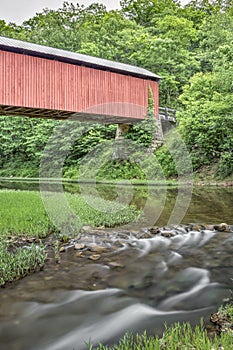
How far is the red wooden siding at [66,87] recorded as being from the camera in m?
15.2

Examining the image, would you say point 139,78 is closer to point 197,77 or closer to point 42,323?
point 197,77

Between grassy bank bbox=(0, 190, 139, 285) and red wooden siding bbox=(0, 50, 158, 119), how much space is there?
21.6ft

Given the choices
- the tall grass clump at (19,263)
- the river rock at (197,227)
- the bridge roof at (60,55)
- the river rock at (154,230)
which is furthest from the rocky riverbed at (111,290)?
the bridge roof at (60,55)

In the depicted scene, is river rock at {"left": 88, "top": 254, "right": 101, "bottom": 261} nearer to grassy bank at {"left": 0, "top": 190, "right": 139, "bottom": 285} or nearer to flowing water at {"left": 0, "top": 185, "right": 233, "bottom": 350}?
flowing water at {"left": 0, "top": 185, "right": 233, "bottom": 350}

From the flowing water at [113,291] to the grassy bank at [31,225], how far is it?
253 millimetres

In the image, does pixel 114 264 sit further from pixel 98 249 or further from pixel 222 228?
pixel 222 228

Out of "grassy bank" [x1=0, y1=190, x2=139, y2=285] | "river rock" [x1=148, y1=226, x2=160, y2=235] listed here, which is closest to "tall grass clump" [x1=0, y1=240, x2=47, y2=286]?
"grassy bank" [x1=0, y1=190, x2=139, y2=285]

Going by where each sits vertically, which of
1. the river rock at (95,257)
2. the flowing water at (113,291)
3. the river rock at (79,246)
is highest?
the river rock at (79,246)

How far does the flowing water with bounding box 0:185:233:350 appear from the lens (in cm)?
322

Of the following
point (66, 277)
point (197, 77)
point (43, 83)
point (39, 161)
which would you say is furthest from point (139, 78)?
point (66, 277)

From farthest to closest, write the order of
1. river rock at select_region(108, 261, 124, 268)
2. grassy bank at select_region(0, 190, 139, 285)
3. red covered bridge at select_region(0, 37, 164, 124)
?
1. red covered bridge at select_region(0, 37, 164, 124)
2. river rock at select_region(108, 261, 124, 268)
3. grassy bank at select_region(0, 190, 139, 285)

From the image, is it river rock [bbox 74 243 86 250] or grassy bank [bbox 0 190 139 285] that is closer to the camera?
grassy bank [bbox 0 190 139 285]

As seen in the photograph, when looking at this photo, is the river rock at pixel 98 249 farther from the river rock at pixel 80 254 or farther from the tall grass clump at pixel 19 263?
the tall grass clump at pixel 19 263

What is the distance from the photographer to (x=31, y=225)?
7.06 meters
